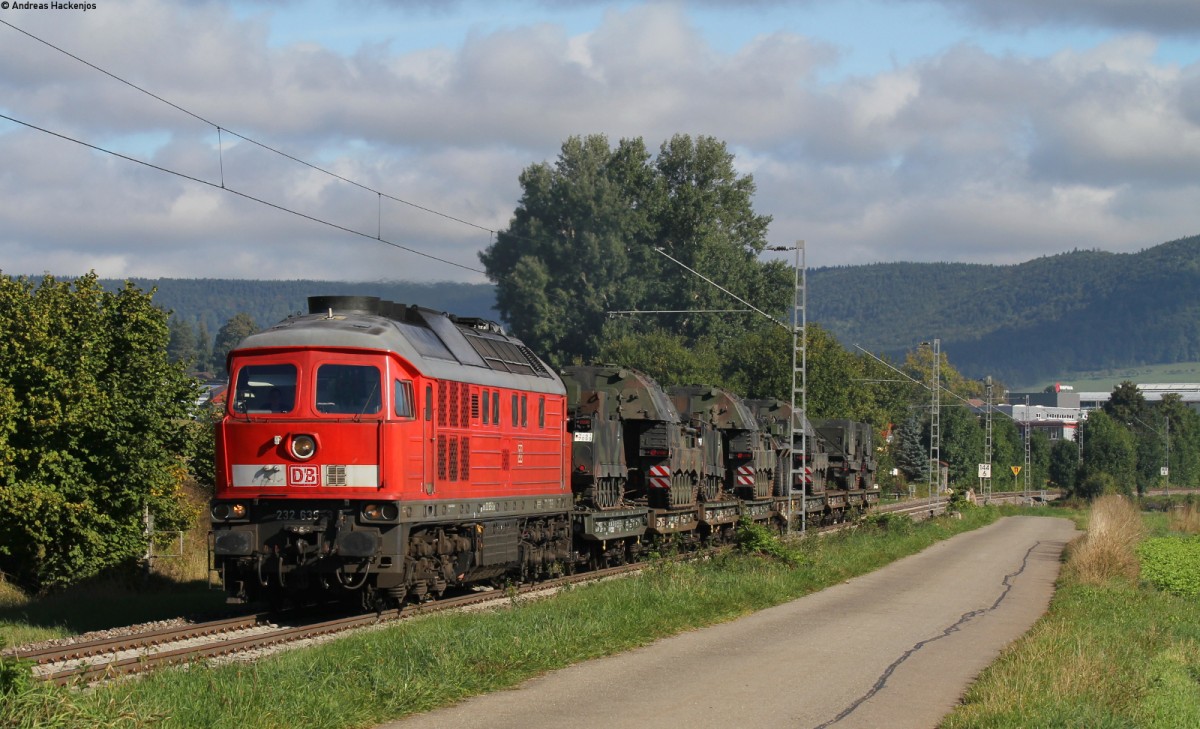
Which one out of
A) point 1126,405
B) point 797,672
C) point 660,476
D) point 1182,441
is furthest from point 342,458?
point 1182,441

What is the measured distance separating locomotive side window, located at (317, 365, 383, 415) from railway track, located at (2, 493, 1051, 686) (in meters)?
3.01

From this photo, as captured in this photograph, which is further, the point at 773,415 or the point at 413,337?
the point at 773,415

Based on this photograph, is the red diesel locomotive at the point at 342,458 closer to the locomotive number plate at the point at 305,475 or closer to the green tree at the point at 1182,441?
the locomotive number plate at the point at 305,475

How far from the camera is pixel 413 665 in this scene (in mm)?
13594

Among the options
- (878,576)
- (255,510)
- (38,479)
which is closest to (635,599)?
(255,510)

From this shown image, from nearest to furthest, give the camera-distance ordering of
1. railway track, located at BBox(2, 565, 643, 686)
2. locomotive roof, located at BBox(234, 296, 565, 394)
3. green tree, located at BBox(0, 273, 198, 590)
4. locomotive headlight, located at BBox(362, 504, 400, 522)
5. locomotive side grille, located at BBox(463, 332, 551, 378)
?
railway track, located at BBox(2, 565, 643, 686), locomotive headlight, located at BBox(362, 504, 400, 522), locomotive roof, located at BBox(234, 296, 565, 394), locomotive side grille, located at BBox(463, 332, 551, 378), green tree, located at BBox(0, 273, 198, 590)

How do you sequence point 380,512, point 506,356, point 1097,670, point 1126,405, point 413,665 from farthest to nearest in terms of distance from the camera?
point 1126,405, point 506,356, point 380,512, point 1097,670, point 413,665

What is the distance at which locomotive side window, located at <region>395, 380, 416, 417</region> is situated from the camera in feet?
61.7

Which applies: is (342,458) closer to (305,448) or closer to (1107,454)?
(305,448)

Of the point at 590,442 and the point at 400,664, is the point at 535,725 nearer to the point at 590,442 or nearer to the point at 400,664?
the point at 400,664

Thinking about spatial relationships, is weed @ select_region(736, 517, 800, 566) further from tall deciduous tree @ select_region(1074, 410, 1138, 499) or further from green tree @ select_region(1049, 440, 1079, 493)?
green tree @ select_region(1049, 440, 1079, 493)

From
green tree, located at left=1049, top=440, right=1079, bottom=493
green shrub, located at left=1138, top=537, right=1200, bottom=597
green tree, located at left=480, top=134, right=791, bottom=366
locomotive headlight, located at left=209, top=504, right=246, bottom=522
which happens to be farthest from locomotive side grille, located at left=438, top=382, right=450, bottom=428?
green tree, located at left=1049, top=440, right=1079, bottom=493

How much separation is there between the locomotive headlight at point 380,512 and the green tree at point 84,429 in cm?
918

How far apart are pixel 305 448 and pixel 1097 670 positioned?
10.5m
